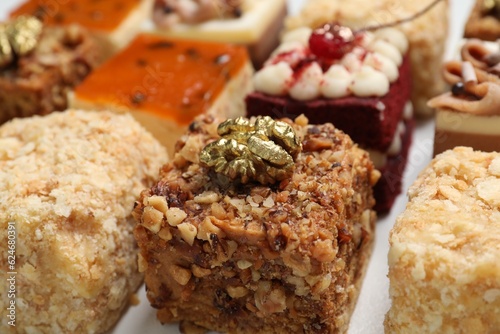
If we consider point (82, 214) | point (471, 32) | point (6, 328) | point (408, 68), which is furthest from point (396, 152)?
point (6, 328)

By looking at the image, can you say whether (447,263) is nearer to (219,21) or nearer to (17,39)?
(219,21)

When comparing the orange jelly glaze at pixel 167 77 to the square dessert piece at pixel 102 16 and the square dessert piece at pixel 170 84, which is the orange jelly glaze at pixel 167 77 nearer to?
the square dessert piece at pixel 170 84

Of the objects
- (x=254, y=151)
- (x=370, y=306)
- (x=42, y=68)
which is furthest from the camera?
(x=42, y=68)

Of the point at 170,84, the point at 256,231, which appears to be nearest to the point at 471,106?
the point at 256,231

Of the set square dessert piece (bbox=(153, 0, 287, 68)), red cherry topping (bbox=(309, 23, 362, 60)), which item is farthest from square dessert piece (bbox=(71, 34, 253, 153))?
red cherry topping (bbox=(309, 23, 362, 60))

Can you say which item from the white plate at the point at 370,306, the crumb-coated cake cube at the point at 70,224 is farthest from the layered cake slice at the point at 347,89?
the crumb-coated cake cube at the point at 70,224

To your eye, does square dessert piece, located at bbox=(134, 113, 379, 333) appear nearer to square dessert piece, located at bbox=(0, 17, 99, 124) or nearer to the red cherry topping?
the red cherry topping
